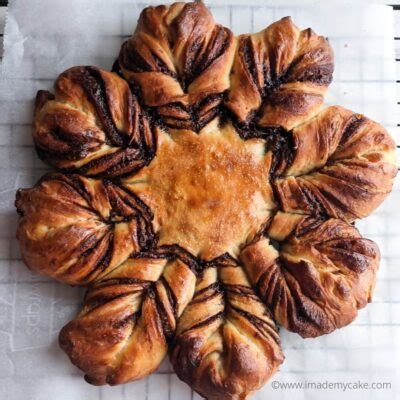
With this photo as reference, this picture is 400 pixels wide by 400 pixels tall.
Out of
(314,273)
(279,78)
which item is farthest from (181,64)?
(314,273)

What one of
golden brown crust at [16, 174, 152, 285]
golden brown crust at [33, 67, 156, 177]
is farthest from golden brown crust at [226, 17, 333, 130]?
golden brown crust at [16, 174, 152, 285]

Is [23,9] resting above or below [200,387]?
above

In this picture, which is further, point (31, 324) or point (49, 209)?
point (31, 324)

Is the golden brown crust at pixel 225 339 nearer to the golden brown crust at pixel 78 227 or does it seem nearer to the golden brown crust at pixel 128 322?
the golden brown crust at pixel 128 322

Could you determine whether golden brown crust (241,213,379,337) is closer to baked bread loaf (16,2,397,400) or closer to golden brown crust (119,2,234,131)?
baked bread loaf (16,2,397,400)

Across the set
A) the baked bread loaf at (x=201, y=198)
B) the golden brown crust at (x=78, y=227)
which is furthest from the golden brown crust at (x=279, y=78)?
the golden brown crust at (x=78, y=227)

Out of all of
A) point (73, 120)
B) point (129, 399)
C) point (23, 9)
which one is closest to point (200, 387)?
point (129, 399)

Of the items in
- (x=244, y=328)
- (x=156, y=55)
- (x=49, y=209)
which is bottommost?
(x=244, y=328)

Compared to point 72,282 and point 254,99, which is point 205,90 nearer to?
point 254,99

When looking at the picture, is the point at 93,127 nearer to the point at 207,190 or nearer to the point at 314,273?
the point at 207,190
